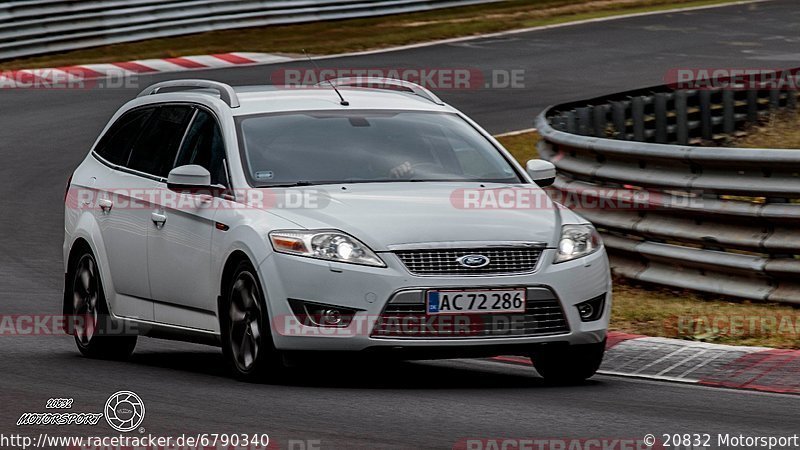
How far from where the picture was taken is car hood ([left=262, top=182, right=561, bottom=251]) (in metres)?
8.48

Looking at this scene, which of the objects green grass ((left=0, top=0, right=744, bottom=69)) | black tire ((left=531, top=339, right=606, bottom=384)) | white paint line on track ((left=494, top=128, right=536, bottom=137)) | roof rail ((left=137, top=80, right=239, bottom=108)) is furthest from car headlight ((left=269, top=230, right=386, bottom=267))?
green grass ((left=0, top=0, right=744, bottom=69))

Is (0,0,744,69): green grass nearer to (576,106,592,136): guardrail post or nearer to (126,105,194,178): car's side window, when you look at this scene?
(576,106,592,136): guardrail post

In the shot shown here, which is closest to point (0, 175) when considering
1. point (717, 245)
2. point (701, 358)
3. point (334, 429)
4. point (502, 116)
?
point (502, 116)

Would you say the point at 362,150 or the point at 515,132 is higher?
the point at 362,150

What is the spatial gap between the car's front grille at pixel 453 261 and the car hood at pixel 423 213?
0.19 feet

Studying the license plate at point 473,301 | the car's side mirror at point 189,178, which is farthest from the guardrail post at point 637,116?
the license plate at point 473,301

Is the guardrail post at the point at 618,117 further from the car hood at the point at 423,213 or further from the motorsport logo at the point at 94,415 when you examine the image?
the motorsport logo at the point at 94,415

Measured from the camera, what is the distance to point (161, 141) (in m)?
10.3

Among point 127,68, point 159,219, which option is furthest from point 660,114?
point 127,68

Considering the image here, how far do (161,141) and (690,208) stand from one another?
369 cm

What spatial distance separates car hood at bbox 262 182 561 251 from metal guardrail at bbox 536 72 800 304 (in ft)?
7.79

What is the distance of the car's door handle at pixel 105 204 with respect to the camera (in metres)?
10.4

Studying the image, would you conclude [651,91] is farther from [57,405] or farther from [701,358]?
[57,405]

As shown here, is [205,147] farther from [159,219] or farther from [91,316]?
[91,316]
